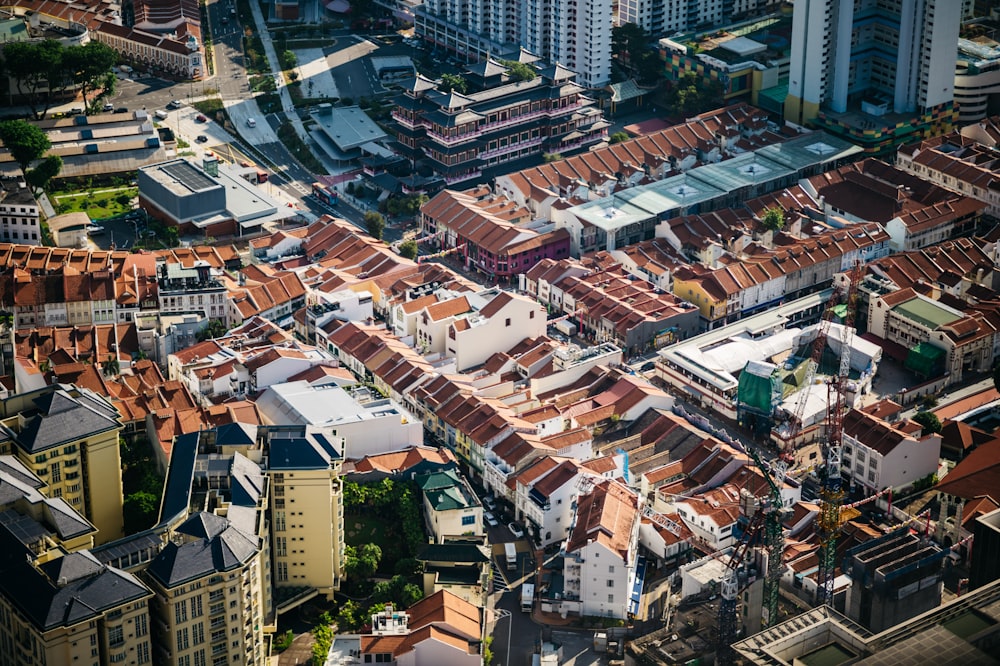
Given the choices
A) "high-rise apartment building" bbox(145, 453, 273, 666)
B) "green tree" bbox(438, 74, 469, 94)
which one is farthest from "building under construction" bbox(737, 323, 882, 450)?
"green tree" bbox(438, 74, 469, 94)

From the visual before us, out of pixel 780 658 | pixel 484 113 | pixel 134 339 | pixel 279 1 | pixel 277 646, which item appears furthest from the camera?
pixel 279 1

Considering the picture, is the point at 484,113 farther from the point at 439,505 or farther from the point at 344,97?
the point at 439,505

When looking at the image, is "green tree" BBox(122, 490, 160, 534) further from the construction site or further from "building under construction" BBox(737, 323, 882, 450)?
"building under construction" BBox(737, 323, 882, 450)

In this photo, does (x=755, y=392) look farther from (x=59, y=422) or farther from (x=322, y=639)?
(x=59, y=422)

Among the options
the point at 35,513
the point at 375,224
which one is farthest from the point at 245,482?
the point at 375,224

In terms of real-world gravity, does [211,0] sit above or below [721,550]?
above

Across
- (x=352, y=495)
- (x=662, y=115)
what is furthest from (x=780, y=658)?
(x=662, y=115)

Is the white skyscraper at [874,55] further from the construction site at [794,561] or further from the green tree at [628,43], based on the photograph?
the construction site at [794,561]
